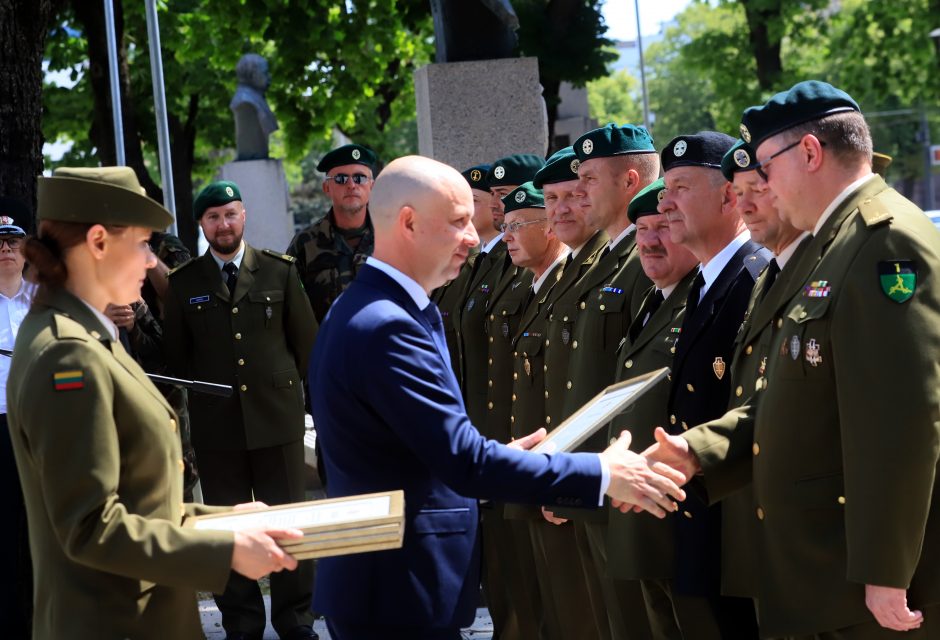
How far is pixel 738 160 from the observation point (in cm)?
432

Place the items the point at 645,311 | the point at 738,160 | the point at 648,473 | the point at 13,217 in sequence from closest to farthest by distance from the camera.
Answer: the point at 648,473 → the point at 738,160 → the point at 645,311 → the point at 13,217

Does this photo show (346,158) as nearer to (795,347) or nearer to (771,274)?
(771,274)

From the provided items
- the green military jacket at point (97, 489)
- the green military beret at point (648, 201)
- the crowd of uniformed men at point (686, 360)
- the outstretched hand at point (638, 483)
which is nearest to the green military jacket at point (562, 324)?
→ the crowd of uniformed men at point (686, 360)

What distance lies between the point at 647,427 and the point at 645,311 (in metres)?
0.53

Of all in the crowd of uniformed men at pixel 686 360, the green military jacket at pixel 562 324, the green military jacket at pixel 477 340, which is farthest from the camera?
the green military jacket at pixel 477 340

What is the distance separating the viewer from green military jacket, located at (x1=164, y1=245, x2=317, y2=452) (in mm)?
7164

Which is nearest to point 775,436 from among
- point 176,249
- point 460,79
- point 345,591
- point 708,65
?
point 345,591

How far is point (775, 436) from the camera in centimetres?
347

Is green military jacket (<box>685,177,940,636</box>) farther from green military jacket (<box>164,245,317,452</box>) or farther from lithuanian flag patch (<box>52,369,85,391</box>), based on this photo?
green military jacket (<box>164,245,317,452</box>)

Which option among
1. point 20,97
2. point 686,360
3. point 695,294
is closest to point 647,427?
point 686,360

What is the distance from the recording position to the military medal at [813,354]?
11.0ft

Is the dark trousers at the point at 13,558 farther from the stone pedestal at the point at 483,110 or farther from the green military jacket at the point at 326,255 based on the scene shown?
the stone pedestal at the point at 483,110

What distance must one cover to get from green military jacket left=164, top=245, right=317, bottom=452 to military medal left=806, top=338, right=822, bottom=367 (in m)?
4.29

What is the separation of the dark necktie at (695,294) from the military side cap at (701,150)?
46 centimetres
